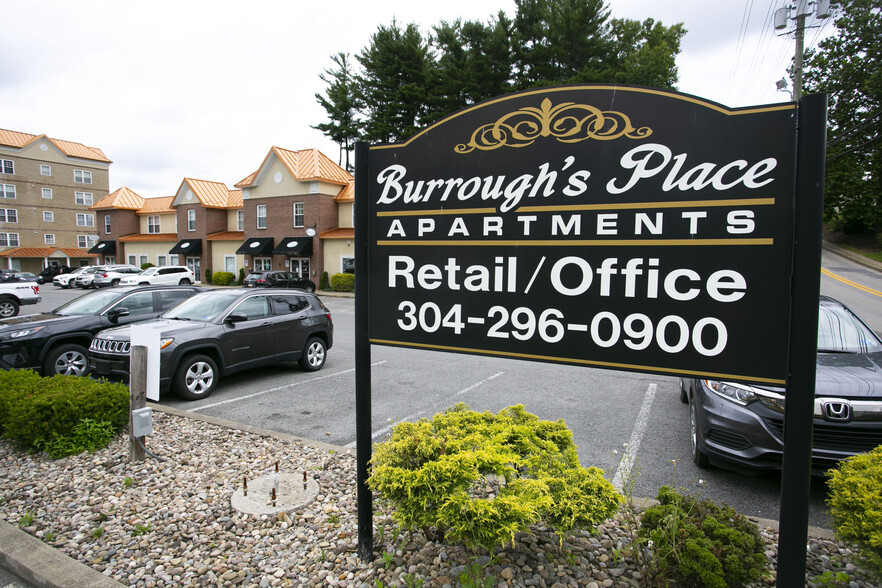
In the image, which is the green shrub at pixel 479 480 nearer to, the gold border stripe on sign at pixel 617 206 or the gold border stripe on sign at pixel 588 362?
the gold border stripe on sign at pixel 588 362

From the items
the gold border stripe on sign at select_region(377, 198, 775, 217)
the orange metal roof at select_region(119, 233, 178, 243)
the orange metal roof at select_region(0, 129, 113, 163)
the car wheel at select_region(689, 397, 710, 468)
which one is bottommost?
the car wheel at select_region(689, 397, 710, 468)

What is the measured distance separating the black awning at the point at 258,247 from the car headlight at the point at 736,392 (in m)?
31.1

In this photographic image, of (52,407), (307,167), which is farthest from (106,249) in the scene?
(52,407)

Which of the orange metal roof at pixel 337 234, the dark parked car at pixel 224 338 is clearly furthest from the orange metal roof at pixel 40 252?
the dark parked car at pixel 224 338

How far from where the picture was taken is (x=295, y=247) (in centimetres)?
3094

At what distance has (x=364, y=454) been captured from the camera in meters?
3.24

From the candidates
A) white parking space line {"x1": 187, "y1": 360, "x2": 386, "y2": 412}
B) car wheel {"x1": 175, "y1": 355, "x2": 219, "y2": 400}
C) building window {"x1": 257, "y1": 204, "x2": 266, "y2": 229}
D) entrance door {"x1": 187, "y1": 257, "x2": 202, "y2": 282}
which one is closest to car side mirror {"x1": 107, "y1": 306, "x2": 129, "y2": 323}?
car wheel {"x1": 175, "y1": 355, "x2": 219, "y2": 400}

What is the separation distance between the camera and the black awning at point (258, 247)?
3216 centimetres

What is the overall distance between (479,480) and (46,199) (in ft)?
213

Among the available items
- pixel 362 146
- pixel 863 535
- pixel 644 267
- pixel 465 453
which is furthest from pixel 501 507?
pixel 362 146

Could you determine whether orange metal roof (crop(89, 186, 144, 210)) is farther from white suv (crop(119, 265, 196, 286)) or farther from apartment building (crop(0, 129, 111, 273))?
white suv (crop(119, 265, 196, 286))

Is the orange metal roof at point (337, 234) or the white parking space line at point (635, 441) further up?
the orange metal roof at point (337, 234)

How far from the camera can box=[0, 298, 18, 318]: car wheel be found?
19.0 meters

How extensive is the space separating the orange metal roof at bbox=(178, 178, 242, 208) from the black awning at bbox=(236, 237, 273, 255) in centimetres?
605
